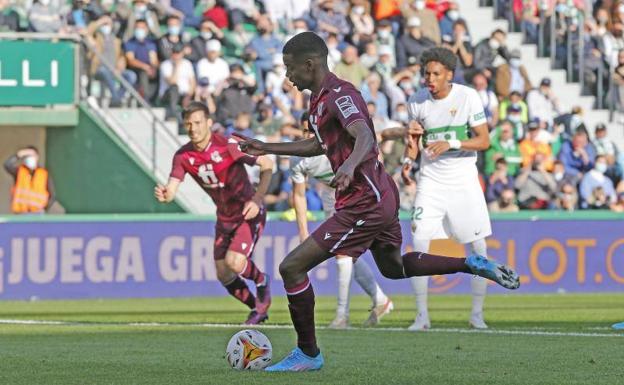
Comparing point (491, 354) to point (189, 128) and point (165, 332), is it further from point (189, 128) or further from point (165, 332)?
point (189, 128)

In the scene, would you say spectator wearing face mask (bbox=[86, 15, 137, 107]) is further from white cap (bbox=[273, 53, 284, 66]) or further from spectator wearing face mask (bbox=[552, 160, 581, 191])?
spectator wearing face mask (bbox=[552, 160, 581, 191])

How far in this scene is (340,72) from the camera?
26.3m

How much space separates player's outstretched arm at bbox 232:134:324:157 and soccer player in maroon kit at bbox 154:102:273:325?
5032mm

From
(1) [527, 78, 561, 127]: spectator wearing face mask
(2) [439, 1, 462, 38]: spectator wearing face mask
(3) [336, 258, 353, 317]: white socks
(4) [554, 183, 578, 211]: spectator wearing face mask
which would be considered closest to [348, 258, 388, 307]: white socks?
(3) [336, 258, 353, 317]: white socks

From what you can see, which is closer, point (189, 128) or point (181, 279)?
point (189, 128)

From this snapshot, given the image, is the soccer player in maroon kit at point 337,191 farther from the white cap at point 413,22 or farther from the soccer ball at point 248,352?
the white cap at point 413,22

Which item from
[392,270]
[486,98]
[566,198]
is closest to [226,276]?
[392,270]

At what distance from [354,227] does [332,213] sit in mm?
5235

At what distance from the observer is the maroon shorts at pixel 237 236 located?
1566 centimetres

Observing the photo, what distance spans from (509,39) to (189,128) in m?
16.5

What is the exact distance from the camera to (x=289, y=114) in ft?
83.5

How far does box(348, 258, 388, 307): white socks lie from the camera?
1527cm

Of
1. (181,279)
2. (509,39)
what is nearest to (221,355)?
(181,279)

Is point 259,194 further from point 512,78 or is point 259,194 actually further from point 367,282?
point 512,78
